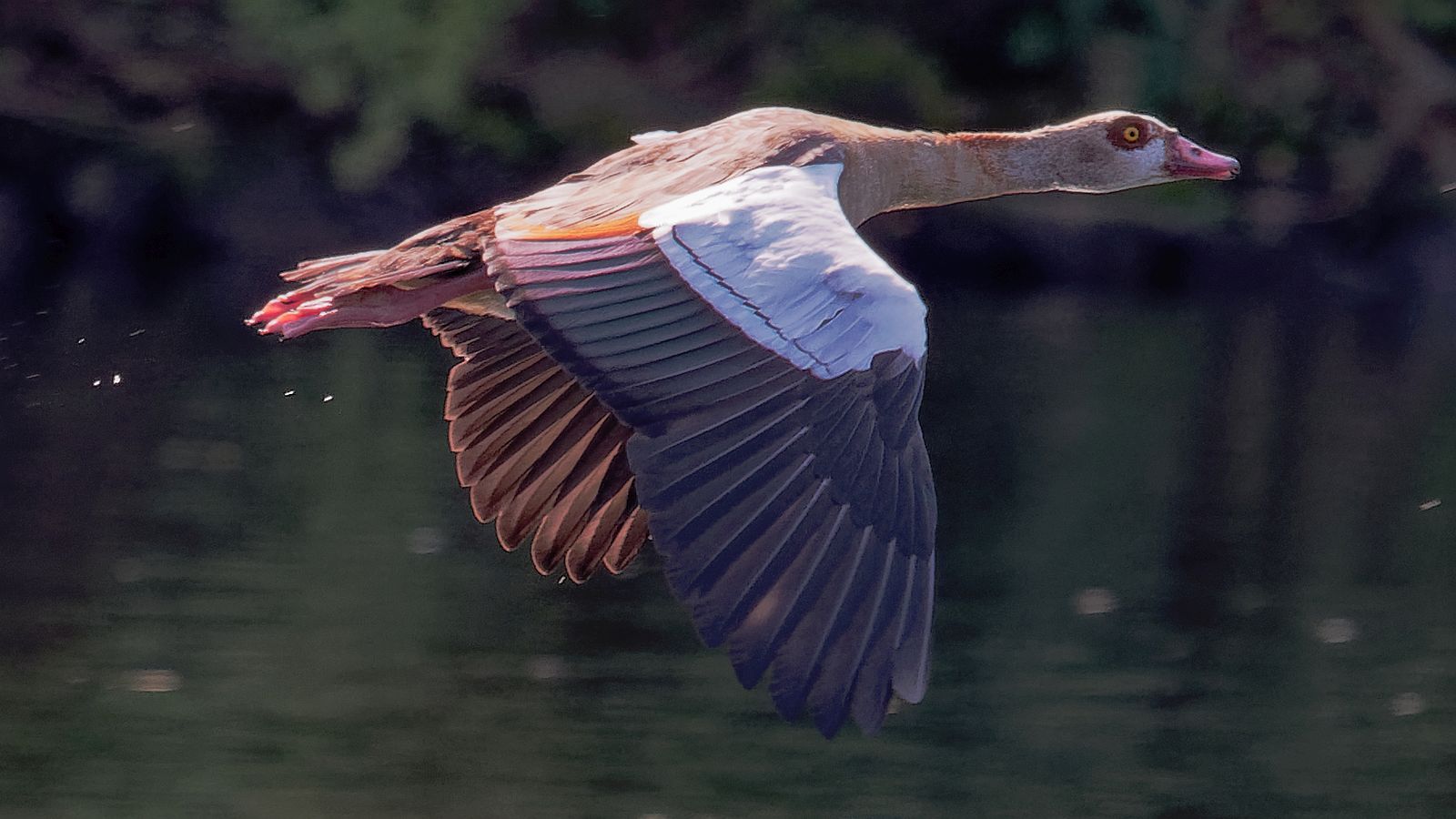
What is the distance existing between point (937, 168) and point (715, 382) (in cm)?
203

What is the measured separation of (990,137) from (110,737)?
3.21 meters

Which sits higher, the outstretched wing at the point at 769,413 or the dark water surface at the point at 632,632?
the outstretched wing at the point at 769,413

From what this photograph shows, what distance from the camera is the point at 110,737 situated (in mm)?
6910

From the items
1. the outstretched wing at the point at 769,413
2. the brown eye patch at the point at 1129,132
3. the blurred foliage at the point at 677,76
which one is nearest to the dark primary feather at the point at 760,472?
the outstretched wing at the point at 769,413

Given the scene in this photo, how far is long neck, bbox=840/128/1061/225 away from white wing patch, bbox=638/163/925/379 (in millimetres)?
883

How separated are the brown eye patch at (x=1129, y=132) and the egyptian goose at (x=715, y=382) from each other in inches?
50.8

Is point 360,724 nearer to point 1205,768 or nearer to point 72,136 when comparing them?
point 1205,768

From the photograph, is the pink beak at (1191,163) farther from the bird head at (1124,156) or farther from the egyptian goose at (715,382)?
the egyptian goose at (715,382)

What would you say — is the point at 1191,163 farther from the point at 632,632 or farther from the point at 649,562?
the point at 649,562

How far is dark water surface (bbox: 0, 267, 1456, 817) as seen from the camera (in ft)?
22.2

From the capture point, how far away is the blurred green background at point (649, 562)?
699 cm

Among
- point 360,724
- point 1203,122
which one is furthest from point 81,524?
point 1203,122

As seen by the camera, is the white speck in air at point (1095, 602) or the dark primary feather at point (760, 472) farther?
the white speck in air at point (1095, 602)

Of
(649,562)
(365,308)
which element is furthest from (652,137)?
(649,562)
